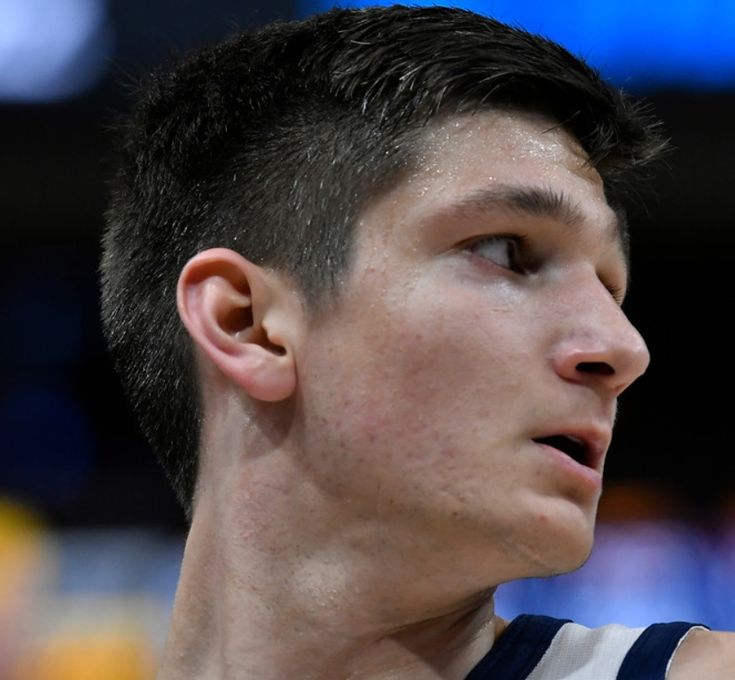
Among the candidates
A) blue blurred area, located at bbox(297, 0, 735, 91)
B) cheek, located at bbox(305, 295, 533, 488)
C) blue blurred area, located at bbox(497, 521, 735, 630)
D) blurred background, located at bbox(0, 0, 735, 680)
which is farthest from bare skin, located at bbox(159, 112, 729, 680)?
blue blurred area, located at bbox(297, 0, 735, 91)

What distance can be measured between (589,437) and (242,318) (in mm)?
705

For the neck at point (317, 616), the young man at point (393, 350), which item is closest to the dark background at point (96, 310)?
the young man at point (393, 350)

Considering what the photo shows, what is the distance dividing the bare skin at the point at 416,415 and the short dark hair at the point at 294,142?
68 mm

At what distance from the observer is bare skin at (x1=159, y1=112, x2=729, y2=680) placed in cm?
238

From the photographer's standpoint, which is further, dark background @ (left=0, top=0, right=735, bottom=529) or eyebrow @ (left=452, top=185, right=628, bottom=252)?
dark background @ (left=0, top=0, right=735, bottom=529)

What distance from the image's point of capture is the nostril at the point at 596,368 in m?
2.44

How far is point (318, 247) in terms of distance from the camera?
8.46 feet

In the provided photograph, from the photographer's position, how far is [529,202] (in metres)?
2.50

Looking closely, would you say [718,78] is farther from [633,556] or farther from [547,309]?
[547,309]

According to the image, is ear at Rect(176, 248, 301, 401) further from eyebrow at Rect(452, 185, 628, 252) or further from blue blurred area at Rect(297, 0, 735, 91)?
blue blurred area at Rect(297, 0, 735, 91)

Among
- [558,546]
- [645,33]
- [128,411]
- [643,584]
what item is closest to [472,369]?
[558,546]

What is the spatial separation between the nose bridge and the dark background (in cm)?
380

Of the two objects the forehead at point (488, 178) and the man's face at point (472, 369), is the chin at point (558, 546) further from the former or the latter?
the forehead at point (488, 178)

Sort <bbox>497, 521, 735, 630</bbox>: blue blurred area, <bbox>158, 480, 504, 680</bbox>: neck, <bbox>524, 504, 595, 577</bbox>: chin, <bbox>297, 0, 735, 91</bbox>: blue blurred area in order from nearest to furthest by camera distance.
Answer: <bbox>524, 504, 595, 577</bbox>: chin, <bbox>158, 480, 504, 680</bbox>: neck, <bbox>497, 521, 735, 630</bbox>: blue blurred area, <bbox>297, 0, 735, 91</bbox>: blue blurred area
